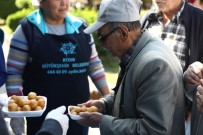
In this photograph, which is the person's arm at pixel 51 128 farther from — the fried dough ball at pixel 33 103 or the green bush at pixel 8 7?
the green bush at pixel 8 7

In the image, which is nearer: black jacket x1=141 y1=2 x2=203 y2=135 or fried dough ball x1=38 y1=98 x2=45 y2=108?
fried dough ball x1=38 y1=98 x2=45 y2=108

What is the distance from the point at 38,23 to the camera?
3658 mm

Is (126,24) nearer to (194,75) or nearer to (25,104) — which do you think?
(194,75)

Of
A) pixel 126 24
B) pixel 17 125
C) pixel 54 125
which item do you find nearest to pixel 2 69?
pixel 17 125

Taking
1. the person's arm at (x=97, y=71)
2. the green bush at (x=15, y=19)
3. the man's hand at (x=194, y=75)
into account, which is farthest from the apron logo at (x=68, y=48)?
the green bush at (x=15, y=19)

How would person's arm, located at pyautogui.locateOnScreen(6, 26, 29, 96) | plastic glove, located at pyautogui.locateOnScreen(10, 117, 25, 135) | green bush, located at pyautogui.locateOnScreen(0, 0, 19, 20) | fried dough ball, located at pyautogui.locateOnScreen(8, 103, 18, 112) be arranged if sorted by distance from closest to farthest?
fried dough ball, located at pyautogui.locateOnScreen(8, 103, 18, 112) < person's arm, located at pyautogui.locateOnScreen(6, 26, 29, 96) < plastic glove, located at pyautogui.locateOnScreen(10, 117, 25, 135) < green bush, located at pyautogui.locateOnScreen(0, 0, 19, 20)

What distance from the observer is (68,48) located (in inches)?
146

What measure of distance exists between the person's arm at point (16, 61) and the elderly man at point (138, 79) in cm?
116

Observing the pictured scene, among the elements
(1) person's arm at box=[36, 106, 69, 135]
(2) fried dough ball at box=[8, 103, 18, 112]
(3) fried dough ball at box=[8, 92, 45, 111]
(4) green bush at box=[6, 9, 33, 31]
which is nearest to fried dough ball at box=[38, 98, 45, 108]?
(3) fried dough ball at box=[8, 92, 45, 111]

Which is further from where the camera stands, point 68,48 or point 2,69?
point 68,48

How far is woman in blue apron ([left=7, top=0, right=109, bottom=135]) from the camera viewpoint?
3623 mm

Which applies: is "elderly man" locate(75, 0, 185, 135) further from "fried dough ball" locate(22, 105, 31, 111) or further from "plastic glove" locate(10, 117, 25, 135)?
"plastic glove" locate(10, 117, 25, 135)

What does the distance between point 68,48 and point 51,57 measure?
0.17m

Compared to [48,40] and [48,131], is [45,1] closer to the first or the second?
[48,40]
